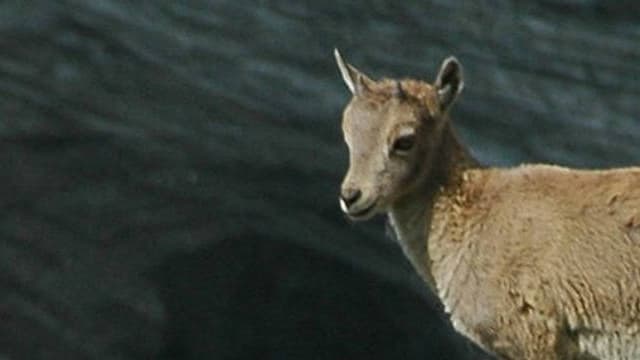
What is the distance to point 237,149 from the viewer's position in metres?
21.4

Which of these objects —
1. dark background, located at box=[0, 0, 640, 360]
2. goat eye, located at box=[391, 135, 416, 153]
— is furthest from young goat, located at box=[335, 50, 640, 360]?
dark background, located at box=[0, 0, 640, 360]

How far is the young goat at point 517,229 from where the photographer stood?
15.4 m

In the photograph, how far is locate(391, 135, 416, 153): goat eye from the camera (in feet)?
50.5

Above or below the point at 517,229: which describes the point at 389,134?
above

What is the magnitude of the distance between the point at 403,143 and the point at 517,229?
973mm

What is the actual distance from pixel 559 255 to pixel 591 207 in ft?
1.23

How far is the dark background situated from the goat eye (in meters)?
3.20

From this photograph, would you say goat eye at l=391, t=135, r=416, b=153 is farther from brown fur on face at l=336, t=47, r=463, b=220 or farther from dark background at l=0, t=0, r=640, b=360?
dark background at l=0, t=0, r=640, b=360

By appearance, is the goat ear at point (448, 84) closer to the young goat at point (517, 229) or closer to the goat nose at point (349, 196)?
the young goat at point (517, 229)

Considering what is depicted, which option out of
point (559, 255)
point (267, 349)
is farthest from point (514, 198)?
point (267, 349)

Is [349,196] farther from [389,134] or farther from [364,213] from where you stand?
[389,134]

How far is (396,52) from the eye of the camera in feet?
79.2

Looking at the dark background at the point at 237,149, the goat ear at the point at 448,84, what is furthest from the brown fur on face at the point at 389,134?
the dark background at the point at 237,149

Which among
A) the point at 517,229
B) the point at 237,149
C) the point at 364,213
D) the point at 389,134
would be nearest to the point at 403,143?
the point at 389,134
